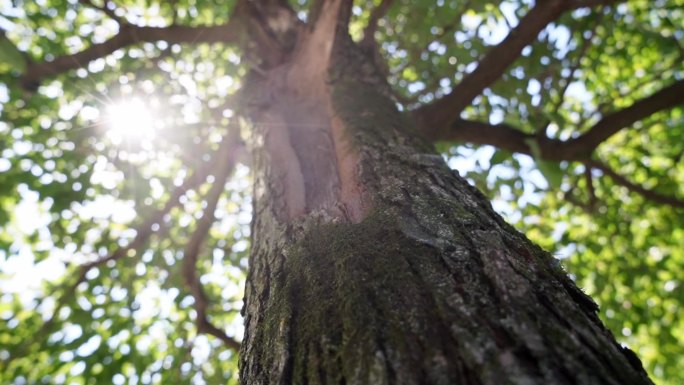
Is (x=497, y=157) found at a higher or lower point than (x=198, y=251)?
lower

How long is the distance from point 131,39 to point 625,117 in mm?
3909

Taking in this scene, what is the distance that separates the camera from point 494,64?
3105 millimetres

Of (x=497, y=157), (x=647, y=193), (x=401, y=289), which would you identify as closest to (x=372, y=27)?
(x=497, y=157)

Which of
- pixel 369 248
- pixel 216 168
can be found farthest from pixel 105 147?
pixel 369 248

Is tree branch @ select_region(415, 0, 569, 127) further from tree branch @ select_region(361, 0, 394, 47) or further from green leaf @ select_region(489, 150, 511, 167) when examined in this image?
tree branch @ select_region(361, 0, 394, 47)

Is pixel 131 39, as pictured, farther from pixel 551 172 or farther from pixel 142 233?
pixel 551 172

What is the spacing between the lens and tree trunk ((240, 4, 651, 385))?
2.69ft

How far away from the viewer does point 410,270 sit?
3.49 feet

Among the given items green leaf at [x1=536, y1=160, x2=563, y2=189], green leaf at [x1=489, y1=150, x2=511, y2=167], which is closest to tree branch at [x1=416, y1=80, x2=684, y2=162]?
green leaf at [x1=536, y1=160, x2=563, y2=189]

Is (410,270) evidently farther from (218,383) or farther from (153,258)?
(153,258)

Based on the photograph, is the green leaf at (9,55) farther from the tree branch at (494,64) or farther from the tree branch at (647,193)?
the tree branch at (647,193)

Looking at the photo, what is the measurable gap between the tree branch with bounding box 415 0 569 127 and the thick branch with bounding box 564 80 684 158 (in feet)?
2.82

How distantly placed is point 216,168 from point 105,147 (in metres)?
1.14

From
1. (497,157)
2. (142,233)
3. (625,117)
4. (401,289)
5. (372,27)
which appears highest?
(372,27)
